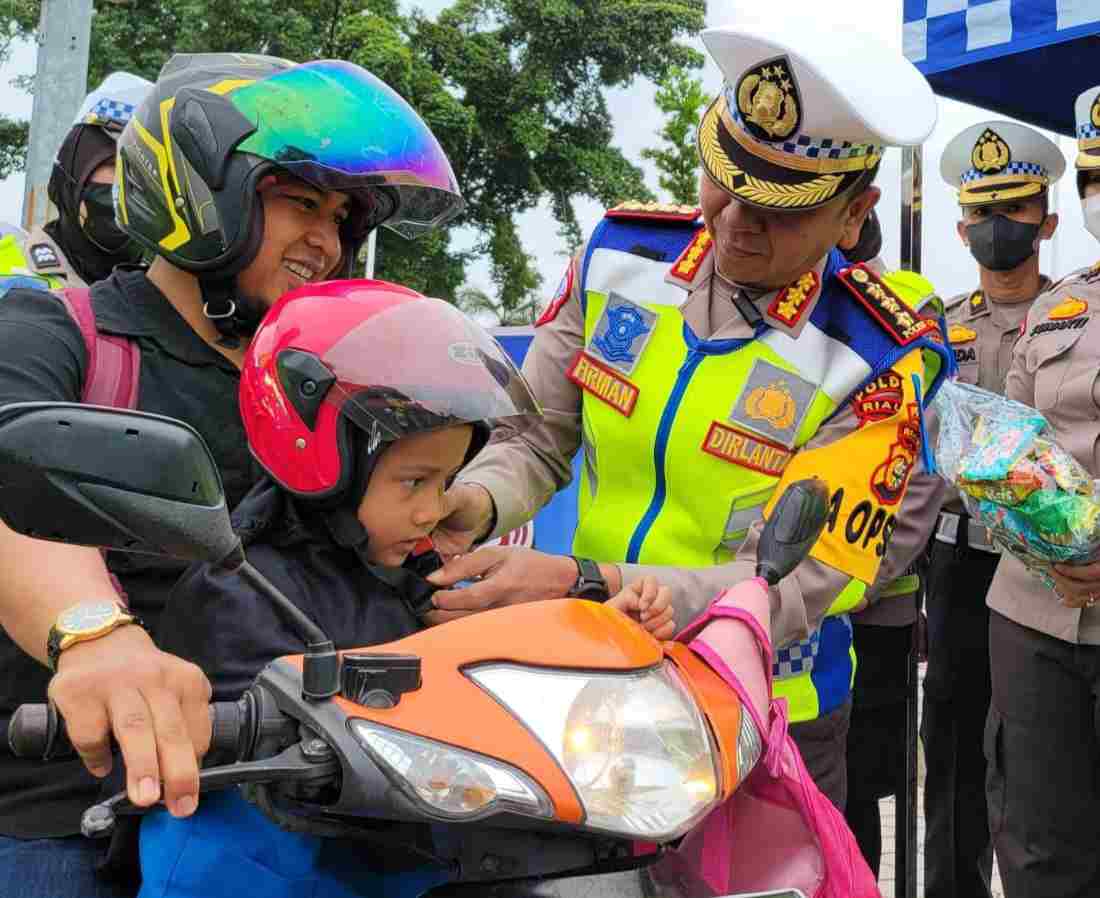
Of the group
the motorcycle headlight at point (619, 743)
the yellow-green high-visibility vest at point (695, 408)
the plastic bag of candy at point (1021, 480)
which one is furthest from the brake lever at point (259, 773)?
the plastic bag of candy at point (1021, 480)

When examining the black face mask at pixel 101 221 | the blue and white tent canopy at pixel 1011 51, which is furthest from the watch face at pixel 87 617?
the blue and white tent canopy at pixel 1011 51

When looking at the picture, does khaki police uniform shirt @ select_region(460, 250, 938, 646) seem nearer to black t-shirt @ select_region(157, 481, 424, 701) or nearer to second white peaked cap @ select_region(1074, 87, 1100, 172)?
black t-shirt @ select_region(157, 481, 424, 701)

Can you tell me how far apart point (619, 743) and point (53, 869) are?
0.83 meters

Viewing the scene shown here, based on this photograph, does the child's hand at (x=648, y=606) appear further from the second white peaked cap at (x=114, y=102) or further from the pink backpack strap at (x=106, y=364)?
the second white peaked cap at (x=114, y=102)

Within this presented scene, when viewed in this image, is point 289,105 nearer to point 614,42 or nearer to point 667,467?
point 667,467

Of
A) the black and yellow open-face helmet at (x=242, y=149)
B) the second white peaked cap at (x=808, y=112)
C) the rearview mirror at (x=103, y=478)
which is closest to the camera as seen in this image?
the rearview mirror at (x=103, y=478)

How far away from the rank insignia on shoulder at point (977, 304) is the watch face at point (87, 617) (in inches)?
171

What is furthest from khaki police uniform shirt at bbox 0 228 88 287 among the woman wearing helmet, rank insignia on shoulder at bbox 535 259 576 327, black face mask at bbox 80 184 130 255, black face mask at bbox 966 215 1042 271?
black face mask at bbox 966 215 1042 271

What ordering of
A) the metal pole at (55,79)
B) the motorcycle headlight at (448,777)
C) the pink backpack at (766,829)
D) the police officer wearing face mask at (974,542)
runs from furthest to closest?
1. the metal pole at (55,79)
2. the police officer wearing face mask at (974,542)
3. the pink backpack at (766,829)
4. the motorcycle headlight at (448,777)

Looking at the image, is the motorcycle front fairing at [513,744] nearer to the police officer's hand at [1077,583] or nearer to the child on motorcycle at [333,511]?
the child on motorcycle at [333,511]

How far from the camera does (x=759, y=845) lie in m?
1.58

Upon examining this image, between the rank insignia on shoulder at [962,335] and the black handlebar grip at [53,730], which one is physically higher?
the black handlebar grip at [53,730]

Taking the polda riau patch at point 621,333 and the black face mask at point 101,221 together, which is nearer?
the polda riau patch at point 621,333

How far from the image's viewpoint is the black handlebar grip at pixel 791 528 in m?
1.73
